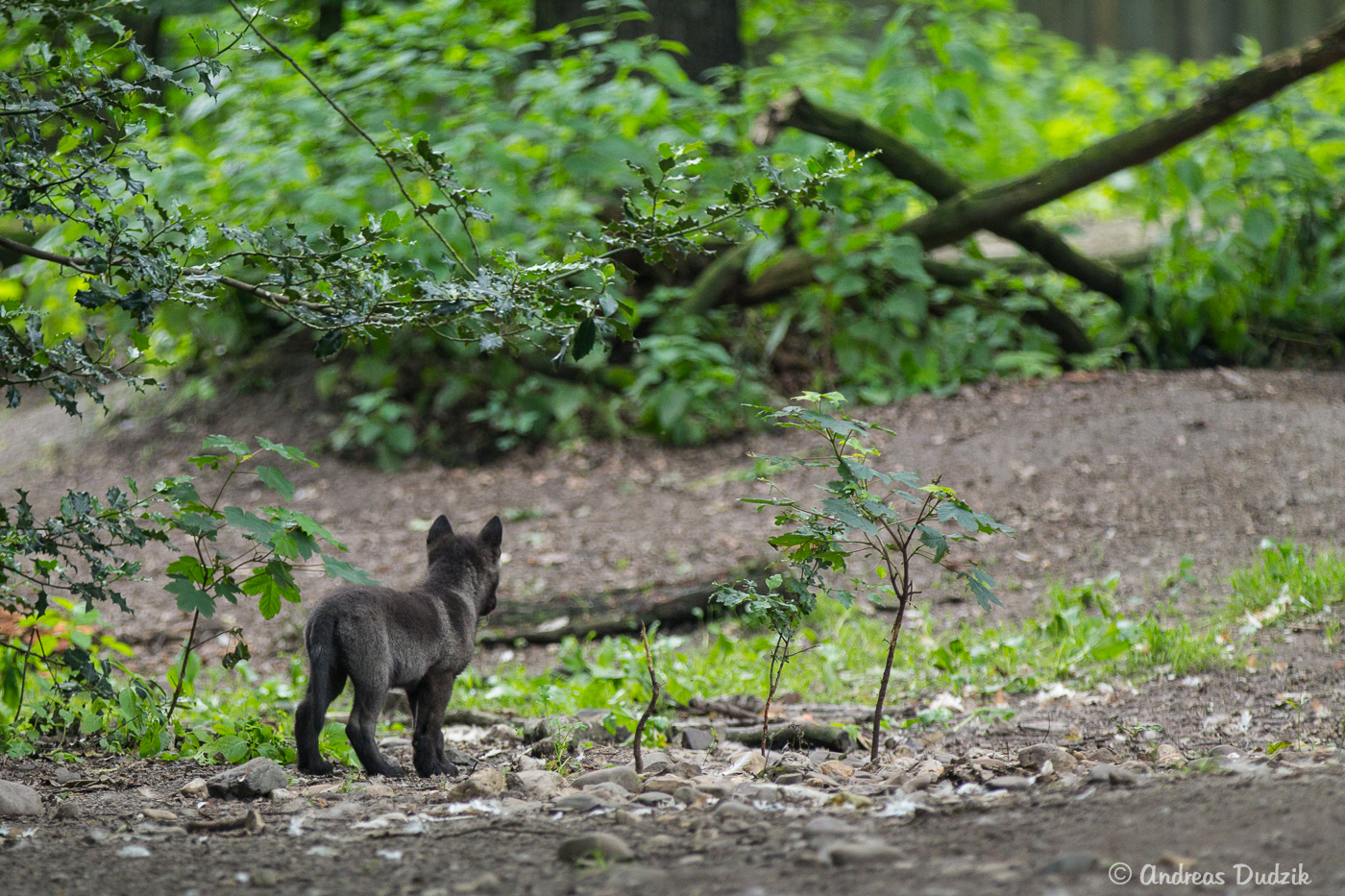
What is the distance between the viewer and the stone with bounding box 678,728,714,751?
4.06 meters

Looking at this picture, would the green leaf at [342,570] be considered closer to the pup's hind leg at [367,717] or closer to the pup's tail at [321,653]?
the pup's tail at [321,653]

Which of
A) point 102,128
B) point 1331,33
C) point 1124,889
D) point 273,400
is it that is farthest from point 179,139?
point 1124,889

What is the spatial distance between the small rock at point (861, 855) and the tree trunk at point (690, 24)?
29.3ft

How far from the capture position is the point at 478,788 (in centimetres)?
318

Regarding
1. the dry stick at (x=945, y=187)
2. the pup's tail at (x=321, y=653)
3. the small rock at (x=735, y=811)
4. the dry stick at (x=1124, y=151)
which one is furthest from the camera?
the dry stick at (x=945, y=187)

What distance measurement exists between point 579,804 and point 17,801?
1.57m

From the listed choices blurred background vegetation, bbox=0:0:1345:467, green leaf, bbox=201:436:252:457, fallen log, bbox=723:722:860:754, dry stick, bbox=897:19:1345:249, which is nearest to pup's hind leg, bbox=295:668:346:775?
green leaf, bbox=201:436:252:457

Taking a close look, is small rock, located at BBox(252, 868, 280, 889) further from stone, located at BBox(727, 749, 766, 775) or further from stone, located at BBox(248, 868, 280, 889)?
stone, located at BBox(727, 749, 766, 775)

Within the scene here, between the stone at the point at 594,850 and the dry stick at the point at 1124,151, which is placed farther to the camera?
the dry stick at the point at 1124,151

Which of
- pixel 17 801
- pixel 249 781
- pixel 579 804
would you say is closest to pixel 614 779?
pixel 579 804

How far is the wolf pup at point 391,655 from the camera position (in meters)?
3.42

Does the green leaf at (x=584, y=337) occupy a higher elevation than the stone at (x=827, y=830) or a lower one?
higher

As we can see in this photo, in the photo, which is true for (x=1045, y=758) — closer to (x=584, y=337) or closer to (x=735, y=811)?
(x=735, y=811)

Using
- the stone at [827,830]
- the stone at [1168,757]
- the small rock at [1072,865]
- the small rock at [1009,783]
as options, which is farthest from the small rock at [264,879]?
the stone at [1168,757]
